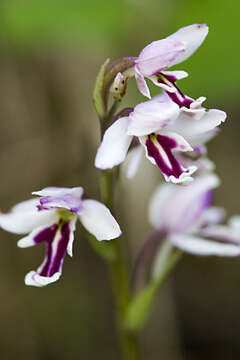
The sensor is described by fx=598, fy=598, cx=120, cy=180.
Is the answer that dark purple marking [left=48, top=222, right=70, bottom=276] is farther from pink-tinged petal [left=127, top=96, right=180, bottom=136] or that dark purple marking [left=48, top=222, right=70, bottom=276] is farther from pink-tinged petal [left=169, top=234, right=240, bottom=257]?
pink-tinged petal [left=169, top=234, right=240, bottom=257]

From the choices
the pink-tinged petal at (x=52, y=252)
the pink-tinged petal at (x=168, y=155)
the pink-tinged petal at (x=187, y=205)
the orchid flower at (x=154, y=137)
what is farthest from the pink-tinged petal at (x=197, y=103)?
the pink-tinged petal at (x=187, y=205)

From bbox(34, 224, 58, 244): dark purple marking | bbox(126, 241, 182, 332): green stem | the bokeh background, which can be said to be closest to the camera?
bbox(34, 224, 58, 244): dark purple marking

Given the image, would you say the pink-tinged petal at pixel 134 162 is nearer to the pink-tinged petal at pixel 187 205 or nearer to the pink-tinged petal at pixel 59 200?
the pink-tinged petal at pixel 59 200

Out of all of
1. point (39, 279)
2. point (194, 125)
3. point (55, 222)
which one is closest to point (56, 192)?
point (55, 222)

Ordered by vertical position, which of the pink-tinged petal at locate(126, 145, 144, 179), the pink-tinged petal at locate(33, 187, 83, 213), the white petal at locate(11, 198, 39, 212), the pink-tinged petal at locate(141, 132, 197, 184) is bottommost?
the white petal at locate(11, 198, 39, 212)

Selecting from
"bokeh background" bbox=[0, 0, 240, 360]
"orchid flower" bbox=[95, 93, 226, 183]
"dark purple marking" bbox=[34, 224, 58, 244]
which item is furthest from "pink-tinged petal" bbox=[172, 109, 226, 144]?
"bokeh background" bbox=[0, 0, 240, 360]

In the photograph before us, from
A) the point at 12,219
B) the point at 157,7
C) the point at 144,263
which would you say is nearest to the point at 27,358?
the point at 144,263
